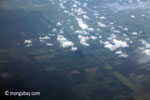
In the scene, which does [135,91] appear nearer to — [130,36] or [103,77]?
[103,77]

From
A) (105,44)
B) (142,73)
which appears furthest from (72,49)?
(142,73)

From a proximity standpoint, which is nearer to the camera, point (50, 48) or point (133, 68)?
point (133, 68)

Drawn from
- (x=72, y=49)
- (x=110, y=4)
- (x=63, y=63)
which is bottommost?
(x=63, y=63)

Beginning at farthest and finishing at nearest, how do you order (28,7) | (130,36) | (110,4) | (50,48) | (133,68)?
1. (110,4)
2. (28,7)
3. (130,36)
4. (50,48)
5. (133,68)

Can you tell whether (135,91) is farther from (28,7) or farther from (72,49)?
(28,7)

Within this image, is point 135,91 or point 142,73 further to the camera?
point 142,73

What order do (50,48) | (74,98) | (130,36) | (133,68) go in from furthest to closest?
(130,36), (50,48), (133,68), (74,98)

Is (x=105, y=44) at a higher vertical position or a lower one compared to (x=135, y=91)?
higher

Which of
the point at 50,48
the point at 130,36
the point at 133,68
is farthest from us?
the point at 130,36

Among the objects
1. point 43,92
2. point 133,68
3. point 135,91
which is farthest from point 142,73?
point 43,92
